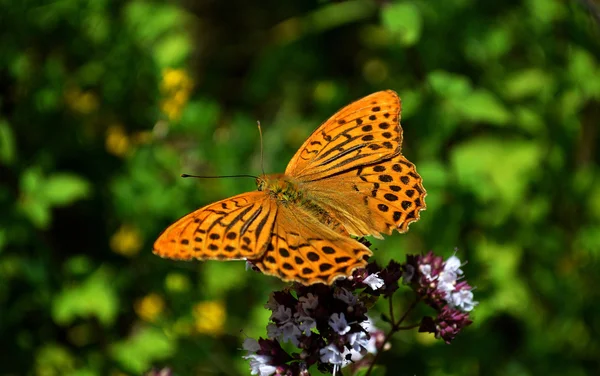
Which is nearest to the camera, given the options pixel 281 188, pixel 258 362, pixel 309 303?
pixel 309 303

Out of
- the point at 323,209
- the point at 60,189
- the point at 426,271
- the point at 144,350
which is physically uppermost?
the point at 323,209

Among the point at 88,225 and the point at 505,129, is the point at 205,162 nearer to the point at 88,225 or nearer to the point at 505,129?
the point at 88,225

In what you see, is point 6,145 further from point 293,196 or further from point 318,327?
point 318,327

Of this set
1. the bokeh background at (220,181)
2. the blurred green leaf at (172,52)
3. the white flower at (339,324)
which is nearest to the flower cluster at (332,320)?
the white flower at (339,324)

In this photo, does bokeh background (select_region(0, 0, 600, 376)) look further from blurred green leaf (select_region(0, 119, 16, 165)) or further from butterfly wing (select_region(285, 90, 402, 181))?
butterfly wing (select_region(285, 90, 402, 181))

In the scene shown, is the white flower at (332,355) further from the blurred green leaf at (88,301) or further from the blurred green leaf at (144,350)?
the blurred green leaf at (88,301)

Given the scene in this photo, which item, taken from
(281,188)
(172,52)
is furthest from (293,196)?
(172,52)

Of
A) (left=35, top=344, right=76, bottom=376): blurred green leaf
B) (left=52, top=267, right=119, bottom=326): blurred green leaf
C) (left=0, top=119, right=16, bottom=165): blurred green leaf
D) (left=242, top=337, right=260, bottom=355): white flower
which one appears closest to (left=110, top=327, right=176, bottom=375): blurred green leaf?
(left=52, top=267, right=119, bottom=326): blurred green leaf
